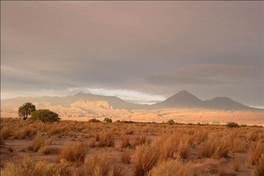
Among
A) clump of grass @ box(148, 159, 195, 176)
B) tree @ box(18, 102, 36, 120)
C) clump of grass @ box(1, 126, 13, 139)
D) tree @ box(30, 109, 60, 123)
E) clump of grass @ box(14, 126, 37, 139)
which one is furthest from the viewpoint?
tree @ box(18, 102, 36, 120)

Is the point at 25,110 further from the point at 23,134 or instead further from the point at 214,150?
the point at 214,150

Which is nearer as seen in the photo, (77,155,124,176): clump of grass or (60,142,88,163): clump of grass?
(77,155,124,176): clump of grass

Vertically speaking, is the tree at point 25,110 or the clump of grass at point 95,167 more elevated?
the tree at point 25,110

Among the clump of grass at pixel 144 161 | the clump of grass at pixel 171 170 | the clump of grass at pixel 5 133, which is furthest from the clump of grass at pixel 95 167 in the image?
the clump of grass at pixel 5 133

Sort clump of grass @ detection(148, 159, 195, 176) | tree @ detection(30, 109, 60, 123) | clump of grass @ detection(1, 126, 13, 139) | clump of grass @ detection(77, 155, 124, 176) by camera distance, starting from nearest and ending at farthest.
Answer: clump of grass @ detection(148, 159, 195, 176) → clump of grass @ detection(77, 155, 124, 176) → clump of grass @ detection(1, 126, 13, 139) → tree @ detection(30, 109, 60, 123)

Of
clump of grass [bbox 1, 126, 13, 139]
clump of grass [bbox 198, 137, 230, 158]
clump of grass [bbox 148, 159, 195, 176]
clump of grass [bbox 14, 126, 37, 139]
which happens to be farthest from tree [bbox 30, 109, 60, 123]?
clump of grass [bbox 148, 159, 195, 176]

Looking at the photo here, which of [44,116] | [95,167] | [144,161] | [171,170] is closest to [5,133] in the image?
[144,161]

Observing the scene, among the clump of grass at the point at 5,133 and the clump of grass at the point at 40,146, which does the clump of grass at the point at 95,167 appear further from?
the clump of grass at the point at 5,133

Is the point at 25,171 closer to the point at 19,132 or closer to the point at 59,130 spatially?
the point at 19,132

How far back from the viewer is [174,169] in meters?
6.43

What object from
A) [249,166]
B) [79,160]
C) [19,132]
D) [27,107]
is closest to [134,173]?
[79,160]

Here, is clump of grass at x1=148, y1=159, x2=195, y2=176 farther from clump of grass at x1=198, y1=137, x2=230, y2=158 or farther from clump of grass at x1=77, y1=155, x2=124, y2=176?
clump of grass at x1=198, y1=137, x2=230, y2=158

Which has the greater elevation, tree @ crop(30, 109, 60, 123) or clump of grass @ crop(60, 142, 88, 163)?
tree @ crop(30, 109, 60, 123)

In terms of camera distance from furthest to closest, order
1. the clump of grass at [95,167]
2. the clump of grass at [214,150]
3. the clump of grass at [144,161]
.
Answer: the clump of grass at [214,150], the clump of grass at [144,161], the clump of grass at [95,167]
